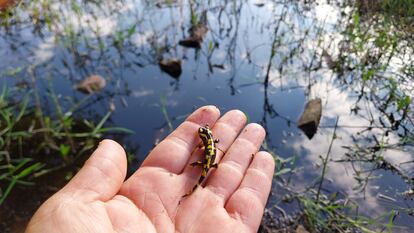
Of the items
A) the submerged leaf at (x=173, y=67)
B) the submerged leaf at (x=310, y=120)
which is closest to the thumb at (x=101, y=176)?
the submerged leaf at (x=310, y=120)

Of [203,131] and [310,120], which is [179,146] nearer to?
[203,131]

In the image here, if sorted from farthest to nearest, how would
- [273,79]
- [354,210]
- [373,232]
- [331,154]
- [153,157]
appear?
[273,79]
[331,154]
[354,210]
[373,232]
[153,157]

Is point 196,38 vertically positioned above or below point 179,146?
below

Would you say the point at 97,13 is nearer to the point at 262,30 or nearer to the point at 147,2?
the point at 147,2

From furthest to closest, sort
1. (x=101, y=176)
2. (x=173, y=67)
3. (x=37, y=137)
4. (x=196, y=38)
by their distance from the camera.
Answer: (x=196, y=38)
(x=173, y=67)
(x=37, y=137)
(x=101, y=176)

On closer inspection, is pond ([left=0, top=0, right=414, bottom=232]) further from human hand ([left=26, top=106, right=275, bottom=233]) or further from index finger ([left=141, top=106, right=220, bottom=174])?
index finger ([left=141, top=106, right=220, bottom=174])

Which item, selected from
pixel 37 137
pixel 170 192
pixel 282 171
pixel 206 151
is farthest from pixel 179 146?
pixel 37 137

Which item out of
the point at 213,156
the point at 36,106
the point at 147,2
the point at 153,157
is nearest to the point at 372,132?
the point at 213,156

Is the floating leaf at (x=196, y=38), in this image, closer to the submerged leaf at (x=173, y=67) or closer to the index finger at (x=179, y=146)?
the submerged leaf at (x=173, y=67)
